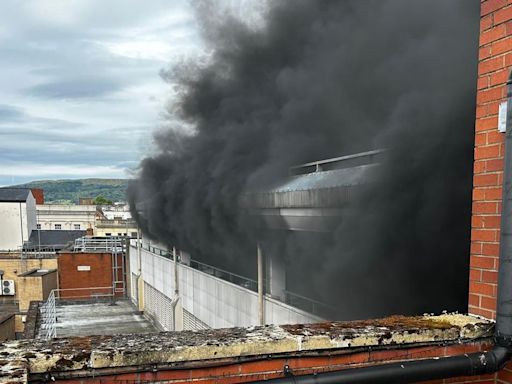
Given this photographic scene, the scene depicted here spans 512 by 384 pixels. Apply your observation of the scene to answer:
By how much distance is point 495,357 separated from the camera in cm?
190

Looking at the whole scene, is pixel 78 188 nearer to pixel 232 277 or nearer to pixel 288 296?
pixel 232 277

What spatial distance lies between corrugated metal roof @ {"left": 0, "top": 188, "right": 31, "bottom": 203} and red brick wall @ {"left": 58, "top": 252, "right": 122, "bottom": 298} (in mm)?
15491

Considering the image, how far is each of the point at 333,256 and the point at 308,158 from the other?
139 inches

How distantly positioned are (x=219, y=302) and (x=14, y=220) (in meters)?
31.1

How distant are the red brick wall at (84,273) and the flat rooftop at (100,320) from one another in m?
1.57

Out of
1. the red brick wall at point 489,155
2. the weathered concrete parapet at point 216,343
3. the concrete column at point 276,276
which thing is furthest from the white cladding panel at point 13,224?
the red brick wall at point 489,155

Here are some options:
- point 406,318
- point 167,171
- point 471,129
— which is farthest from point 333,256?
point 167,171

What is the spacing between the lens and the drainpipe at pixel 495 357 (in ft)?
5.73

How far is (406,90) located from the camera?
6.68m

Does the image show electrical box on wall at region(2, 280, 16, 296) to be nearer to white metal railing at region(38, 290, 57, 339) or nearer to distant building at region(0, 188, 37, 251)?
white metal railing at region(38, 290, 57, 339)

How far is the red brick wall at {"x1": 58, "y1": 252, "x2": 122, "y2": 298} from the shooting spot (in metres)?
22.8

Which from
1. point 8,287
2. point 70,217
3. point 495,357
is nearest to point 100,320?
point 8,287

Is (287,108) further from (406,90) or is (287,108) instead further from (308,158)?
(406,90)

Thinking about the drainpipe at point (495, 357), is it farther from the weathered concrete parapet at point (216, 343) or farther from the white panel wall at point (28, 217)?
the white panel wall at point (28, 217)
